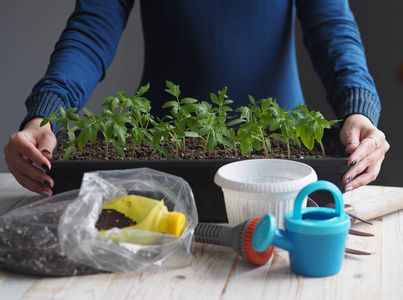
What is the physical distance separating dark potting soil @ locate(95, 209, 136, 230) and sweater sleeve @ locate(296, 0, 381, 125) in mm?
678

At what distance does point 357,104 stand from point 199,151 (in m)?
Result: 0.43

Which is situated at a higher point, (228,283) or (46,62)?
(228,283)

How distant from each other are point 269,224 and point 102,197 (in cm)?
31

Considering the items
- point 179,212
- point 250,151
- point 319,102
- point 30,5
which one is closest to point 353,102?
point 250,151

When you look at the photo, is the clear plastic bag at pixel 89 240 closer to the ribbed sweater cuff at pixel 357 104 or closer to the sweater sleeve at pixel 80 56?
the sweater sleeve at pixel 80 56

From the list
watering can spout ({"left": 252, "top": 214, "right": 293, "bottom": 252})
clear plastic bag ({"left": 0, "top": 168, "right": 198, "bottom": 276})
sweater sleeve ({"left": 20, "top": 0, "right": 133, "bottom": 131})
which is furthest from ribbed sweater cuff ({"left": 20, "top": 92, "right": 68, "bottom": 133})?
watering can spout ({"left": 252, "top": 214, "right": 293, "bottom": 252})

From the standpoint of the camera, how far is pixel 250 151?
1.23 meters

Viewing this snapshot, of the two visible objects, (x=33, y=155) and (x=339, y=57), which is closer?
(x=33, y=155)

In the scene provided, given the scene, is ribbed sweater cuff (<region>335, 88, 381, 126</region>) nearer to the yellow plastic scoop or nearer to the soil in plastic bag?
the yellow plastic scoop

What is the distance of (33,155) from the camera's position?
3.96 feet

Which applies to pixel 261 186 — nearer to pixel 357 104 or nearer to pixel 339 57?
pixel 357 104

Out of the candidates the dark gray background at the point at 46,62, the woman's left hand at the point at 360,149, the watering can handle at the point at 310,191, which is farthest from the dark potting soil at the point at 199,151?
the dark gray background at the point at 46,62

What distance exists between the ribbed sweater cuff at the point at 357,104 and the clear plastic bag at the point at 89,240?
0.59 metres

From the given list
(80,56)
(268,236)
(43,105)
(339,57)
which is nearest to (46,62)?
(80,56)
